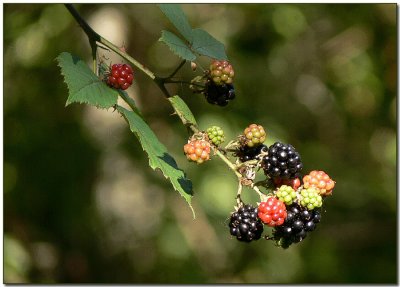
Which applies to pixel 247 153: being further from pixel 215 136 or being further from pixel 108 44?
pixel 108 44

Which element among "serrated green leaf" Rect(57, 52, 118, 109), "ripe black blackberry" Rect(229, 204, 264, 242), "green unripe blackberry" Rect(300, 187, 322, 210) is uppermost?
"serrated green leaf" Rect(57, 52, 118, 109)

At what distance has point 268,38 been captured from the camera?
686cm

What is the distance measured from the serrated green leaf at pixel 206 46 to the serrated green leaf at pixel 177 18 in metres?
0.03

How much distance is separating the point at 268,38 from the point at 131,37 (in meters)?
1.58

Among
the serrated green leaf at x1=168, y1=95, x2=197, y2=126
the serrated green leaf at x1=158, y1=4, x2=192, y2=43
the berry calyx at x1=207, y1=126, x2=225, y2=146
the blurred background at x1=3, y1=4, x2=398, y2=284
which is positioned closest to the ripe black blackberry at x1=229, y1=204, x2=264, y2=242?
the berry calyx at x1=207, y1=126, x2=225, y2=146

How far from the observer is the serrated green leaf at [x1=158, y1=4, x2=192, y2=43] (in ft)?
8.26

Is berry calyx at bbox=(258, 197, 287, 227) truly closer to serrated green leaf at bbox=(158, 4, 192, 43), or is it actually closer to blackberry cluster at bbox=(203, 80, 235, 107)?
blackberry cluster at bbox=(203, 80, 235, 107)

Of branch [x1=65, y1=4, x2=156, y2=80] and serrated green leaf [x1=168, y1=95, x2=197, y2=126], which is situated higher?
branch [x1=65, y1=4, x2=156, y2=80]

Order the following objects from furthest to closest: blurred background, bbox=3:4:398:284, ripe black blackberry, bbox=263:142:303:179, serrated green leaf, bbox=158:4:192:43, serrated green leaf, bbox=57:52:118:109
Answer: blurred background, bbox=3:4:398:284, serrated green leaf, bbox=158:4:192:43, serrated green leaf, bbox=57:52:118:109, ripe black blackberry, bbox=263:142:303:179

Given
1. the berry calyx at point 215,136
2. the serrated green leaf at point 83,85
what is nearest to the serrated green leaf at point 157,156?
the serrated green leaf at point 83,85

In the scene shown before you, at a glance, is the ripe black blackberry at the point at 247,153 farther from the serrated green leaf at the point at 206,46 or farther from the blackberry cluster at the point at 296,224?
the serrated green leaf at the point at 206,46

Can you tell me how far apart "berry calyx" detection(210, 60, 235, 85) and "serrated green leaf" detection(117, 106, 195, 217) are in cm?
35

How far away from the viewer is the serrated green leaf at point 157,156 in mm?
2289

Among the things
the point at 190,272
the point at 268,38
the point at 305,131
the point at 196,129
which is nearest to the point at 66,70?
the point at 196,129
